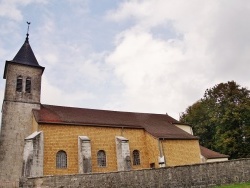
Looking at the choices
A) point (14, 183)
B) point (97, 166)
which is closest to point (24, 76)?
point (97, 166)

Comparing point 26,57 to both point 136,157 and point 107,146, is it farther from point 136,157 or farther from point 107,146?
point 136,157

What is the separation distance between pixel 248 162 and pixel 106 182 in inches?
371

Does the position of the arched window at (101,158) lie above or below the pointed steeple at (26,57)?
below

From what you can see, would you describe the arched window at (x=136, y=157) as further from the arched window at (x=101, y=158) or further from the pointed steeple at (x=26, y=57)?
the pointed steeple at (x=26, y=57)

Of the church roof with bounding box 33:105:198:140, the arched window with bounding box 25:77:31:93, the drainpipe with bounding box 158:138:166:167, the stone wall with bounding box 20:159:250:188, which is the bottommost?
the stone wall with bounding box 20:159:250:188

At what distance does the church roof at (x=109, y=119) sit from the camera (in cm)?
2352

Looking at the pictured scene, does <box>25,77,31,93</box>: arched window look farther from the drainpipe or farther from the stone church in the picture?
the drainpipe

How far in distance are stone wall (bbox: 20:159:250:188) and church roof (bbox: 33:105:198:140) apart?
377 inches

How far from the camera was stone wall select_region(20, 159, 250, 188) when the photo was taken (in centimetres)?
1296

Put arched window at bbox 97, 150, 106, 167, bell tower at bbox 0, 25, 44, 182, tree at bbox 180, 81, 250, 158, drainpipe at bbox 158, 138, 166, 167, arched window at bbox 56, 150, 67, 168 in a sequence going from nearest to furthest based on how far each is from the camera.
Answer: arched window at bbox 56, 150, 67, 168 < bell tower at bbox 0, 25, 44, 182 < arched window at bbox 97, 150, 106, 167 < drainpipe at bbox 158, 138, 166, 167 < tree at bbox 180, 81, 250, 158

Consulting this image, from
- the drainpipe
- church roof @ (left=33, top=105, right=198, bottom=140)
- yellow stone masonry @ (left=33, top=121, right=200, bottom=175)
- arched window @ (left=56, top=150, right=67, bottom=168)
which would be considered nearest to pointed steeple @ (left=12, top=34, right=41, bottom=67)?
church roof @ (left=33, top=105, right=198, bottom=140)

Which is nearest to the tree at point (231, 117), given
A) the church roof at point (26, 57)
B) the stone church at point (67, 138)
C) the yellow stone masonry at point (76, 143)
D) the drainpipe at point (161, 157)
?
the stone church at point (67, 138)

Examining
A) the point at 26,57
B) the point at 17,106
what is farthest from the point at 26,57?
the point at 17,106

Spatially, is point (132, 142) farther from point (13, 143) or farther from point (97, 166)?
point (13, 143)
